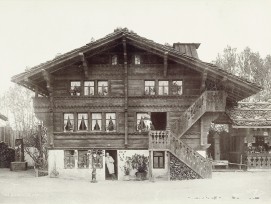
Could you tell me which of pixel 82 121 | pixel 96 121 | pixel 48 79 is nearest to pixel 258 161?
pixel 96 121

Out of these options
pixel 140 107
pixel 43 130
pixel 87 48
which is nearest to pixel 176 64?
pixel 140 107

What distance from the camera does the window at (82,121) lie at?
91.6 ft

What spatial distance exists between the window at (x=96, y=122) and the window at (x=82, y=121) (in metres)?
0.45

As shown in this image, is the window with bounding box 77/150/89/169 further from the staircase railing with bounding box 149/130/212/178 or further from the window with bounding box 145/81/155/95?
the window with bounding box 145/81/155/95

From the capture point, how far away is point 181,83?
91.4 feet

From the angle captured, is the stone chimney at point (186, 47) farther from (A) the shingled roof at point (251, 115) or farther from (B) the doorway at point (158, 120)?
(A) the shingled roof at point (251, 115)

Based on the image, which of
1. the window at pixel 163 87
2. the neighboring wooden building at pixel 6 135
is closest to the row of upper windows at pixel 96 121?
the window at pixel 163 87

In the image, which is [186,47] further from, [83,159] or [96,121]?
[83,159]

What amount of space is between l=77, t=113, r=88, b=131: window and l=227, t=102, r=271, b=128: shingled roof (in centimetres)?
984

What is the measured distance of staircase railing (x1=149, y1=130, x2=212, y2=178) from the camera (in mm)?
25734

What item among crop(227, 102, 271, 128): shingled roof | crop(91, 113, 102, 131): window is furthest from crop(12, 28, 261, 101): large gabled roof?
crop(91, 113, 102, 131): window

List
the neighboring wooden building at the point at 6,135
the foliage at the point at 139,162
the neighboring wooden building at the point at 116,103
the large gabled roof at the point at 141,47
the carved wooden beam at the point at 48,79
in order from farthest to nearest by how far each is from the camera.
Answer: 1. the neighboring wooden building at the point at 6,135
2. the neighboring wooden building at the point at 116,103
3. the foliage at the point at 139,162
4. the carved wooden beam at the point at 48,79
5. the large gabled roof at the point at 141,47

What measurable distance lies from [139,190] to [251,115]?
12.1 meters

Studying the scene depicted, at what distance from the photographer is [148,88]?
2795 centimetres
